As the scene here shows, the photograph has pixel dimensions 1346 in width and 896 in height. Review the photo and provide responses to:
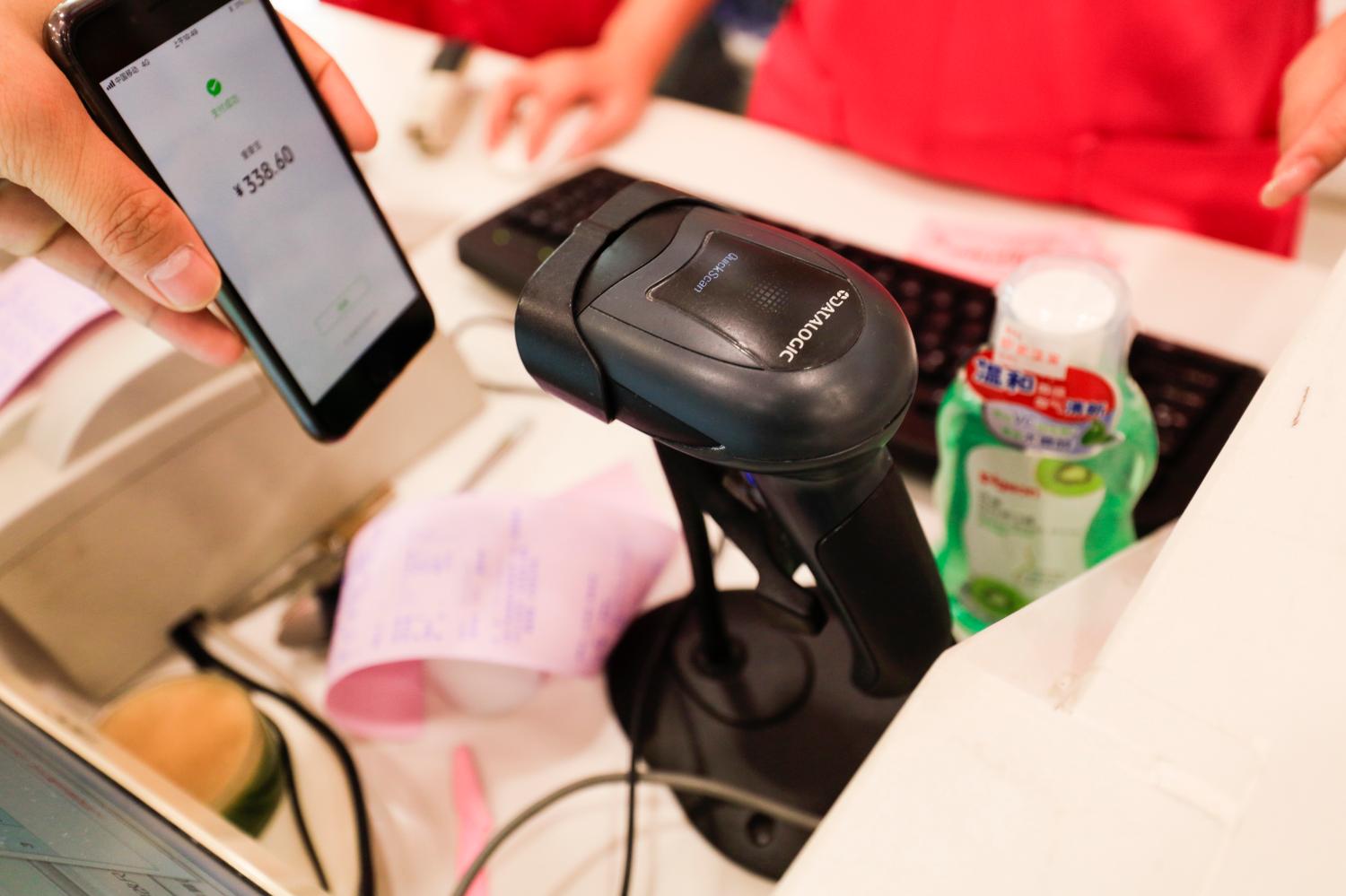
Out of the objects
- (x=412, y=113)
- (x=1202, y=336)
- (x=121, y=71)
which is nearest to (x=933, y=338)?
(x=1202, y=336)

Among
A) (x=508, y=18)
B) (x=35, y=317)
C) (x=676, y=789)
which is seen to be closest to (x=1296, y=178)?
(x=676, y=789)

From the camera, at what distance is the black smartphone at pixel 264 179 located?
0.98 feet

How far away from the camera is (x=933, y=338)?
1.65 feet

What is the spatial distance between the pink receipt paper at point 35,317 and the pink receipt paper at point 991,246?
0.49 m

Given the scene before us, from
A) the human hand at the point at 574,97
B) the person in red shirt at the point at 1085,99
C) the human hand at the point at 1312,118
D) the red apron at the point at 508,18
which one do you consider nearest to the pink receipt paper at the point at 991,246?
the person in red shirt at the point at 1085,99

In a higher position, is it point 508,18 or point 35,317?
point 35,317

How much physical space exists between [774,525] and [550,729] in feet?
0.61

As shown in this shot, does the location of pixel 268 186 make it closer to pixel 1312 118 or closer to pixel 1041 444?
pixel 1041 444

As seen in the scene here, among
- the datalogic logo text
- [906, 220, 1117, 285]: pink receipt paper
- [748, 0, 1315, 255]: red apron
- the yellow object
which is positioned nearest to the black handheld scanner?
the datalogic logo text

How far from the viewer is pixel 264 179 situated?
0.35 metres

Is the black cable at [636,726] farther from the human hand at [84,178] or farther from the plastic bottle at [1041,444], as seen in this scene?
the human hand at [84,178]

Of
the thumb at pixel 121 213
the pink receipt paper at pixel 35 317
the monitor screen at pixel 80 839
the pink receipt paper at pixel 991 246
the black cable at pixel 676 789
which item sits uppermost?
the thumb at pixel 121 213

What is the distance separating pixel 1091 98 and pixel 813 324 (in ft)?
1.73

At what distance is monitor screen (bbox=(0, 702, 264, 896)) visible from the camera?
0.24 m
